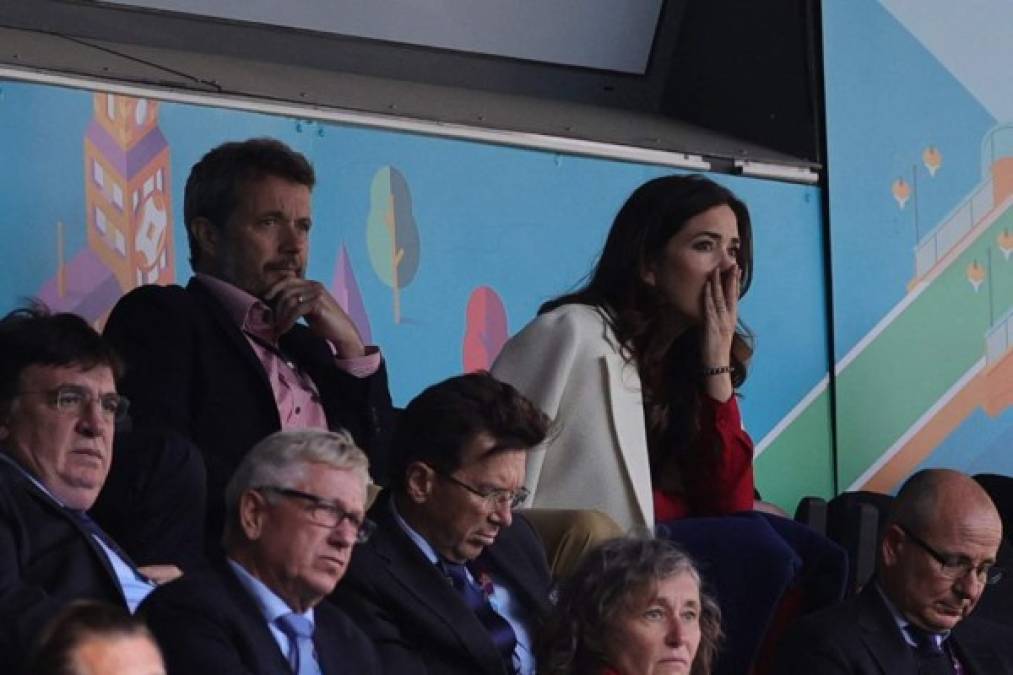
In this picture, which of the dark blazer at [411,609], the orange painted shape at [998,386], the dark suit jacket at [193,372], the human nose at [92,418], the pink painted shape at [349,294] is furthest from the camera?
the orange painted shape at [998,386]

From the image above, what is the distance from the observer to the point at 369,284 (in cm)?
596

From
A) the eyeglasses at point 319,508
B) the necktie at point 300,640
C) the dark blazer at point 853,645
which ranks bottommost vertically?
the necktie at point 300,640

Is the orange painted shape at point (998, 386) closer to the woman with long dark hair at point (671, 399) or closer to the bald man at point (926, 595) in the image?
the woman with long dark hair at point (671, 399)

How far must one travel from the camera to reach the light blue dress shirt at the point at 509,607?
421cm

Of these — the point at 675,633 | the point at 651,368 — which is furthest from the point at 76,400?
the point at 651,368

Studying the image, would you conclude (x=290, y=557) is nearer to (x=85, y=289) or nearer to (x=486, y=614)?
(x=486, y=614)

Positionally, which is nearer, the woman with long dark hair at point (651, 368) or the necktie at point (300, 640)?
the necktie at point (300, 640)

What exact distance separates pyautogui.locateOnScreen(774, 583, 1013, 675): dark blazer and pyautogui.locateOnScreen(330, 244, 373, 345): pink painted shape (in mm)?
1683

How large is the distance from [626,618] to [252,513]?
2.44 feet

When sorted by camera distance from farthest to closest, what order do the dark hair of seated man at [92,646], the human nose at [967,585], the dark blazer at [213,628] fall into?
the human nose at [967,585], the dark blazer at [213,628], the dark hair of seated man at [92,646]

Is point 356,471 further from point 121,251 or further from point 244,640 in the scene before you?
point 121,251

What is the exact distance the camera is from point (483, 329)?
623 centimetres

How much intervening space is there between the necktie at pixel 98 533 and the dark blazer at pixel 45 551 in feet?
0.10

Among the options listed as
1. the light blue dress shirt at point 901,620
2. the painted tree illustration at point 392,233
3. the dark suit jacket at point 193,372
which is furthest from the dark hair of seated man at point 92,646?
the painted tree illustration at point 392,233
